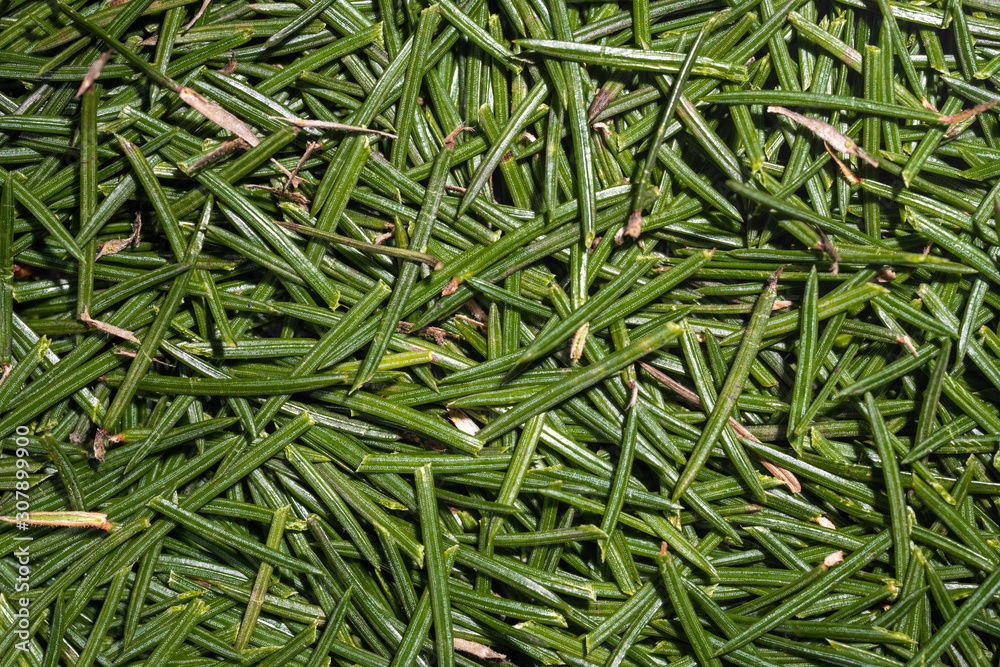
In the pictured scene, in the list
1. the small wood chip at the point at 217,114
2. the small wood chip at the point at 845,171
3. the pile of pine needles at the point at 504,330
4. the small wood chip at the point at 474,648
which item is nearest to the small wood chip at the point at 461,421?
the pile of pine needles at the point at 504,330

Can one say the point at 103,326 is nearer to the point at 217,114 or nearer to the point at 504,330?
the point at 217,114

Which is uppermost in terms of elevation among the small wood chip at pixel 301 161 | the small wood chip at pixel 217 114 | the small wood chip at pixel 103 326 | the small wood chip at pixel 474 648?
the small wood chip at pixel 217 114

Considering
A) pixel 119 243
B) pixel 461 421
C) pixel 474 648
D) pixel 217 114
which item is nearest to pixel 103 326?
pixel 119 243

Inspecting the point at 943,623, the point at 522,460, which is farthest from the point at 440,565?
the point at 943,623

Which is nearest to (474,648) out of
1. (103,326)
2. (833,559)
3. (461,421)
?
(461,421)

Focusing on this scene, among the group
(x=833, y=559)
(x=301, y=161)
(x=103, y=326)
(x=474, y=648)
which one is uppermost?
(x=301, y=161)

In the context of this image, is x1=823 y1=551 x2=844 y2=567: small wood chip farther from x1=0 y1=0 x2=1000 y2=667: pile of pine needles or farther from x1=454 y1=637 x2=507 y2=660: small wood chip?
x1=454 y1=637 x2=507 y2=660: small wood chip

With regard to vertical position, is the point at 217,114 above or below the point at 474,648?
above

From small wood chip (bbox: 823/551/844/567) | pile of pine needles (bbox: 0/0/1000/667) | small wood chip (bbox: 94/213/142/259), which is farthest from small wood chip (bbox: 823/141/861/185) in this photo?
small wood chip (bbox: 94/213/142/259)

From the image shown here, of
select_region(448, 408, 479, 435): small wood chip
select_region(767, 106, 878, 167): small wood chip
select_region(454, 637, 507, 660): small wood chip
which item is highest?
select_region(767, 106, 878, 167): small wood chip

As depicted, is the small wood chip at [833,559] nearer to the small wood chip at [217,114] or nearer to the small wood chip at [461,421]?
the small wood chip at [461,421]

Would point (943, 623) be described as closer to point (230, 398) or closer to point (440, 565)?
point (440, 565)
